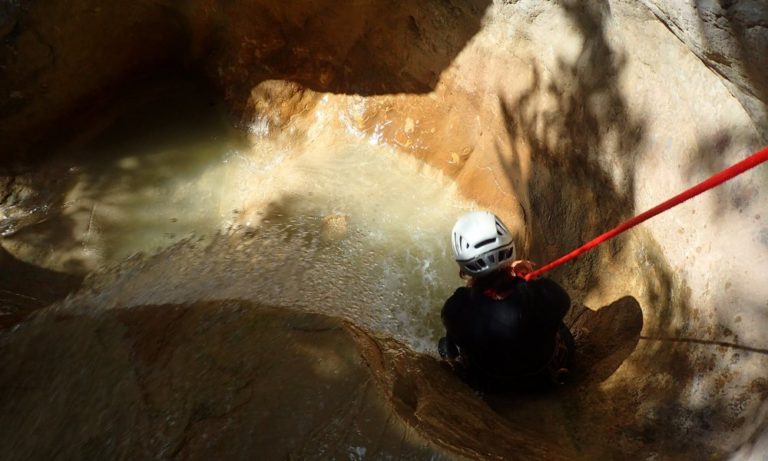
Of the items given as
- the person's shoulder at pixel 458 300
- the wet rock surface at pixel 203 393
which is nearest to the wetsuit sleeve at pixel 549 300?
the person's shoulder at pixel 458 300

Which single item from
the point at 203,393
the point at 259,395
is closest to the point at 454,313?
the point at 259,395

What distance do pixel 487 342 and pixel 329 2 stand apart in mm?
3274

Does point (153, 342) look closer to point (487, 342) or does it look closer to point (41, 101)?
point (487, 342)

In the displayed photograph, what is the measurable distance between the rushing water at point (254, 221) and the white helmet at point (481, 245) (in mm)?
925

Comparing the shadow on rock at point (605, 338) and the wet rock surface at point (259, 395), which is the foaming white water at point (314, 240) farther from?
the shadow on rock at point (605, 338)

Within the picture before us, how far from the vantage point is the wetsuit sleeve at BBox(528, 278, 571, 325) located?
9.75 feet

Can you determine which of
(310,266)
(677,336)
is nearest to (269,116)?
(310,266)

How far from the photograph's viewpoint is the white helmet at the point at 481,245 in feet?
10.0

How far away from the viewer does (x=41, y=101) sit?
5250 mm

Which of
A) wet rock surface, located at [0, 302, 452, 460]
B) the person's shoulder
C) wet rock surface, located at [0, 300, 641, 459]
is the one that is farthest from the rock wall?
wet rock surface, located at [0, 302, 452, 460]

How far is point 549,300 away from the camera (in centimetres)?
298

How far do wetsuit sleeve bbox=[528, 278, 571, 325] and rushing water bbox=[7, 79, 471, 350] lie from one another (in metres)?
1.07

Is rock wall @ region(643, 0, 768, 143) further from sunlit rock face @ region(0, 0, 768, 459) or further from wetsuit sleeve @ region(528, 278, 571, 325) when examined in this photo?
wetsuit sleeve @ region(528, 278, 571, 325)

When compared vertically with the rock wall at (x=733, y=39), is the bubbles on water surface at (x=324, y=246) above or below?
below
